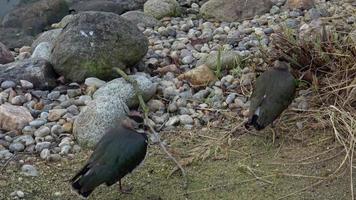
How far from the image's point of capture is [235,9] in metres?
6.83

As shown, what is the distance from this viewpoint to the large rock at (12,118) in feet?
15.3

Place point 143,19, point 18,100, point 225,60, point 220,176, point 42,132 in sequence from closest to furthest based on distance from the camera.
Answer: point 220,176 < point 42,132 < point 18,100 < point 225,60 < point 143,19

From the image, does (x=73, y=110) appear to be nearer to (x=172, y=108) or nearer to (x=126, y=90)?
(x=126, y=90)

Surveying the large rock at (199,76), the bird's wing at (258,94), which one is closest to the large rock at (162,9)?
the large rock at (199,76)

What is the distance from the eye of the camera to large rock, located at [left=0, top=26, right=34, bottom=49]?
737cm

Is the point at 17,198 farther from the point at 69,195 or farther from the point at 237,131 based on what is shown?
the point at 237,131

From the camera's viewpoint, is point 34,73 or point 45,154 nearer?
point 45,154

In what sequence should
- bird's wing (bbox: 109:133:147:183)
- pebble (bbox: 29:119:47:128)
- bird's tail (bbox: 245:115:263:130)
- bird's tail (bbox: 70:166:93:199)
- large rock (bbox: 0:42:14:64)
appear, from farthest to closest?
large rock (bbox: 0:42:14:64) < pebble (bbox: 29:119:47:128) < bird's tail (bbox: 245:115:263:130) < bird's wing (bbox: 109:133:147:183) < bird's tail (bbox: 70:166:93:199)

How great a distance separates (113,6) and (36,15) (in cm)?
89

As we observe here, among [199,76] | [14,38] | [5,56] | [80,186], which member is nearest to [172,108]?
[199,76]

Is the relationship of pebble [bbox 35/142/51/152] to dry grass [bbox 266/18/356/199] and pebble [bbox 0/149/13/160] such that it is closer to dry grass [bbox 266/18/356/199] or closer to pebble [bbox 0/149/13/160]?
pebble [bbox 0/149/13/160]

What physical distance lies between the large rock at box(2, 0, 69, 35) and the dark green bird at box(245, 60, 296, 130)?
161 inches

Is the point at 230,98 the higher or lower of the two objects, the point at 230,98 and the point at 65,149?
the lower

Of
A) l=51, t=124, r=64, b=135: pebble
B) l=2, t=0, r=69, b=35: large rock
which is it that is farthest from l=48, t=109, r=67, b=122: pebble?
l=2, t=0, r=69, b=35: large rock
